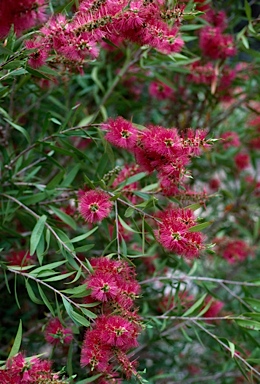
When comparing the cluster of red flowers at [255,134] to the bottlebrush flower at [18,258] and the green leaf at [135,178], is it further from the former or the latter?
the bottlebrush flower at [18,258]

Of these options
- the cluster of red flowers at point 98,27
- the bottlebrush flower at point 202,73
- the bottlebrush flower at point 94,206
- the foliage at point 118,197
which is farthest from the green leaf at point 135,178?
the bottlebrush flower at point 202,73

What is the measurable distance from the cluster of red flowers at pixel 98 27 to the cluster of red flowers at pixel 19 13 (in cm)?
5

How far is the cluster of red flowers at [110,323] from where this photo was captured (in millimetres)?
626

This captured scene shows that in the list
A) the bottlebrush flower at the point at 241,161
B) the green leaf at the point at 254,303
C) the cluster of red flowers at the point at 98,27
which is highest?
the cluster of red flowers at the point at 98,27

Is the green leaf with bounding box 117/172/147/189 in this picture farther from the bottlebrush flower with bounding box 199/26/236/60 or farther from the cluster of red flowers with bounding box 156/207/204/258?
the bottlebrush flower with bounding box 199/26/236/60

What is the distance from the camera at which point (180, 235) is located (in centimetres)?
65

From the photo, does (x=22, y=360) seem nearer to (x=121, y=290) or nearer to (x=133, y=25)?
(x=121, y=290)

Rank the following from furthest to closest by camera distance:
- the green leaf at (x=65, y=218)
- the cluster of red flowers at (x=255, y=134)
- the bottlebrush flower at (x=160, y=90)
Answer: the cluster of red flowers at (x=255, y=134) < the bottlebrush flower at (x=160, y=90) < the green leaf at (x=65, y=218)

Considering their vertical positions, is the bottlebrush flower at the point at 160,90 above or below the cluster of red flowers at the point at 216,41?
below

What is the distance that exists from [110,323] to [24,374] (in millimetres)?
106

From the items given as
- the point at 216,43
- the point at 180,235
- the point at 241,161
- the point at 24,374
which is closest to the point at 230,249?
the point at 241,161

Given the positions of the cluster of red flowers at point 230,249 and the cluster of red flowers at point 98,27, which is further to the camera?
the cluster of red flowers at point 230,249

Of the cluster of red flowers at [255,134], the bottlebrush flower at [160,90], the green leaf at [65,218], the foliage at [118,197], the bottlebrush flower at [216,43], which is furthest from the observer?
the cluster of red flowers at [255,134]

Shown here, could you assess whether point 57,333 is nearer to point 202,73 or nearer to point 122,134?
point 122,134
